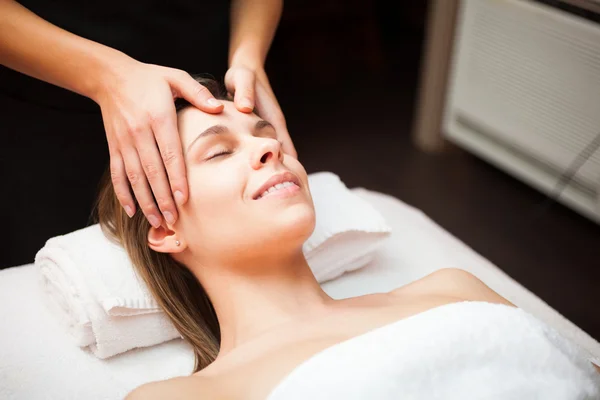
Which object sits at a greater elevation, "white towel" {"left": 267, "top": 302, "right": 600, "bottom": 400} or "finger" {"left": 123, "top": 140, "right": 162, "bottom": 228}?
"finger" {"left": 123, "top": 140, "right": 162, "bottom": 228}

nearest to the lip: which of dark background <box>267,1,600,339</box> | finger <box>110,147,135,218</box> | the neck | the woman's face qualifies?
the woman's face

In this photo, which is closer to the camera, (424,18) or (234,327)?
(234,327)

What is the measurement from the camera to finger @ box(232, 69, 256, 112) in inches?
46.5

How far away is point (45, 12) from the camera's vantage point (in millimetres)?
1247

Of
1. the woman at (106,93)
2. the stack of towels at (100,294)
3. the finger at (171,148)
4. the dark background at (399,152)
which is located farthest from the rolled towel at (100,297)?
the dark background at (399,152)

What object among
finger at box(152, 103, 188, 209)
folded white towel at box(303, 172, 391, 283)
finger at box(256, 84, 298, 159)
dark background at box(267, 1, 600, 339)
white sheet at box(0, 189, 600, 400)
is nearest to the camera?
finger at box(152, 103, 188, 209)

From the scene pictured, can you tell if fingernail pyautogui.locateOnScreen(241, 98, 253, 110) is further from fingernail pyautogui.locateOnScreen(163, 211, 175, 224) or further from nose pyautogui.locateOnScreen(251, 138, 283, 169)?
fingernail pyautogui.locateOnScreen(163, 211, 175, 224)

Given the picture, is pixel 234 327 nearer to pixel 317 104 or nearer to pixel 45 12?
pixel 45 12

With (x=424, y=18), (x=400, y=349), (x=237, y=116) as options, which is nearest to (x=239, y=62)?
(x=237, y=116)

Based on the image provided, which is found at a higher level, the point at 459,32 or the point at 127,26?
the point at 127,26

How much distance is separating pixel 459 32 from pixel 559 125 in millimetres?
538

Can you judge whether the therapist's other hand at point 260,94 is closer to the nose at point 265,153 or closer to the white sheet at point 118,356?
the nose at point 265,153

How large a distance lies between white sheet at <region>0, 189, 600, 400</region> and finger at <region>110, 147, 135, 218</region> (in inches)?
12.5

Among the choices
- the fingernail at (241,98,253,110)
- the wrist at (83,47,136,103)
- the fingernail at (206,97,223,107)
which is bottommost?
the fingernail at (241,98,253,110)
